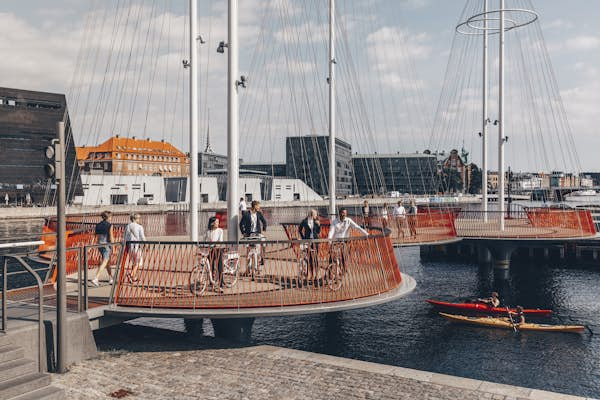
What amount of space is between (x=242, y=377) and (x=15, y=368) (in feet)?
11.4

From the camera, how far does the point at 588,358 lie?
46.6ft

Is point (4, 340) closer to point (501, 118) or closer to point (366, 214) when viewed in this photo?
point (366, 214)

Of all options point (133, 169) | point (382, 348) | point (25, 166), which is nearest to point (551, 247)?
point (382, 348)

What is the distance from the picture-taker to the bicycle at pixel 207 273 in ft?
32.0

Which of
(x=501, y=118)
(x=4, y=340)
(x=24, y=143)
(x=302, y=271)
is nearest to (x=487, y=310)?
A: (x=302, y=271)

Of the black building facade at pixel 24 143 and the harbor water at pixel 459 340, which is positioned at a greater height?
the black building facade at pixel 24 143

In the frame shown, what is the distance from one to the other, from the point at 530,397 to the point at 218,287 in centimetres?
589

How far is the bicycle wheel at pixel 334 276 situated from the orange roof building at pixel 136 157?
11810 cm

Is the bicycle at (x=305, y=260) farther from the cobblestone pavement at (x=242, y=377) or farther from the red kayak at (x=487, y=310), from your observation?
the red kayak at (x=487, y=310)

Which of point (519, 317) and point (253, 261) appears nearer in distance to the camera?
point (253, 261)

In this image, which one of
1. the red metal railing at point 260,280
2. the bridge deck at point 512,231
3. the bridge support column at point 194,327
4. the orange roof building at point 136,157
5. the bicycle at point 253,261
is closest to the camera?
the red metal railing at point 260,280

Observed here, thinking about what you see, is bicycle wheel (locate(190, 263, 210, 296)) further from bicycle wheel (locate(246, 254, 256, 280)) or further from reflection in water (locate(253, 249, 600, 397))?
reflection in water (locate(253, 249, 600, 397))

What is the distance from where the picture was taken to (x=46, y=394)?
6844 millimetres

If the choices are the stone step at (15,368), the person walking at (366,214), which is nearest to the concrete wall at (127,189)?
the person walking at (366,214)
